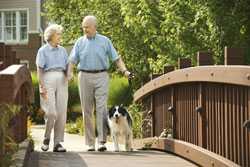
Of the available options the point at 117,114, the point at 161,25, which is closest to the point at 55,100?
the point at 117,114

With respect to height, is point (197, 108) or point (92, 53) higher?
point (92, 53)

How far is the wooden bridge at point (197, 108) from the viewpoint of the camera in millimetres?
7137

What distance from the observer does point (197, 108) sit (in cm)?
895

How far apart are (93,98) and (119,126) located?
81cm

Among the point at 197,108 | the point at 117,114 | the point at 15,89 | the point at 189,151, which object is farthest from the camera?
the point at 117,114

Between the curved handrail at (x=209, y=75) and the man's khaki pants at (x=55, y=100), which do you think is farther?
the man's khaki pants at (x=55, y=100)

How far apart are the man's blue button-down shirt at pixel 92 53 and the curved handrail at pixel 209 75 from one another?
2.92 ft

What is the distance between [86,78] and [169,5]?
18.3ft

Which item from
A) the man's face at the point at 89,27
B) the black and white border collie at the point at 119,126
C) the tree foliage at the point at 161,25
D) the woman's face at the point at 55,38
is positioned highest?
the tree foliage at the point at 161,25

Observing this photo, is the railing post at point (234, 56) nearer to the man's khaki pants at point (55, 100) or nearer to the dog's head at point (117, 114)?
the man's khaki pants at point (55, 100)

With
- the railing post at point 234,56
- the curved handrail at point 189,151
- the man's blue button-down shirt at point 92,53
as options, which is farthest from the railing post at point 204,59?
the man's blue button-down shirt at point 92,53

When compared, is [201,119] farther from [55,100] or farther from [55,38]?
[55,38]

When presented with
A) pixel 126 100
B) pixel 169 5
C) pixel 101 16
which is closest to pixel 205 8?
pixel 169 5

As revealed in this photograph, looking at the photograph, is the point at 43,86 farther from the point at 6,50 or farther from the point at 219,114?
the point at 219,114
